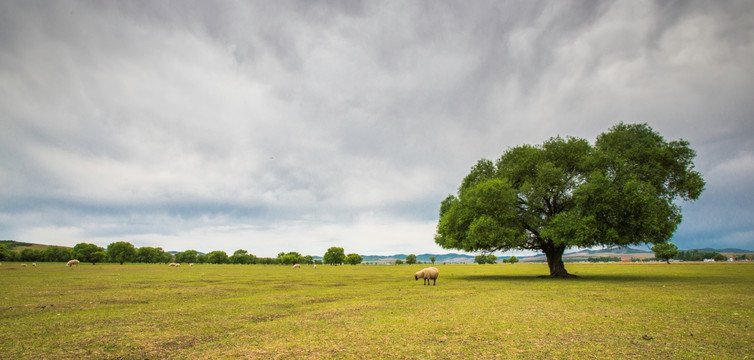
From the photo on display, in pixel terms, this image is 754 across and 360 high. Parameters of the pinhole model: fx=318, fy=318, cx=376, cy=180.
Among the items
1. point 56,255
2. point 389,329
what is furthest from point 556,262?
point 56,255

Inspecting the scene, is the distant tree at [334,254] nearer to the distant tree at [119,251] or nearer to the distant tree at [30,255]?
the distant tree at [119,251]

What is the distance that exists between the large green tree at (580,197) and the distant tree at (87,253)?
149100 mm

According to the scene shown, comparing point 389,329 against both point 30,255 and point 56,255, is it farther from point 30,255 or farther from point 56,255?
point 56,255

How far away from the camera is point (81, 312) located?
15.2 meters

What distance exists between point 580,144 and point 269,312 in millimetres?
38924

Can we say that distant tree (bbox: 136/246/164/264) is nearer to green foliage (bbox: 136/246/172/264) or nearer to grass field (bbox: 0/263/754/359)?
green foliage (bbox: 136/246/172/264)

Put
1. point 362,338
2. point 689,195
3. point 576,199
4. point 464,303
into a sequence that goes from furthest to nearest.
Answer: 1. point 689,195
2. point 576,199
3. point 464,303
4. point 362,338

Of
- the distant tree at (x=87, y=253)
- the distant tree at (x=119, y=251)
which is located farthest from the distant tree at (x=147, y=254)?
the distant tree at (x=87, y=253)

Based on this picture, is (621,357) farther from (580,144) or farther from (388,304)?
(580,144)

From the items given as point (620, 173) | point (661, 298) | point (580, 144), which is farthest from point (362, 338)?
point (580, 144)

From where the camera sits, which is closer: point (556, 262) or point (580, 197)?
point (580, 197)

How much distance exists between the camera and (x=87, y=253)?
420ft

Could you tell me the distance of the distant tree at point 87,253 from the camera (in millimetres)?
126500

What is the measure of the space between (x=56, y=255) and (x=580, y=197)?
202 m
